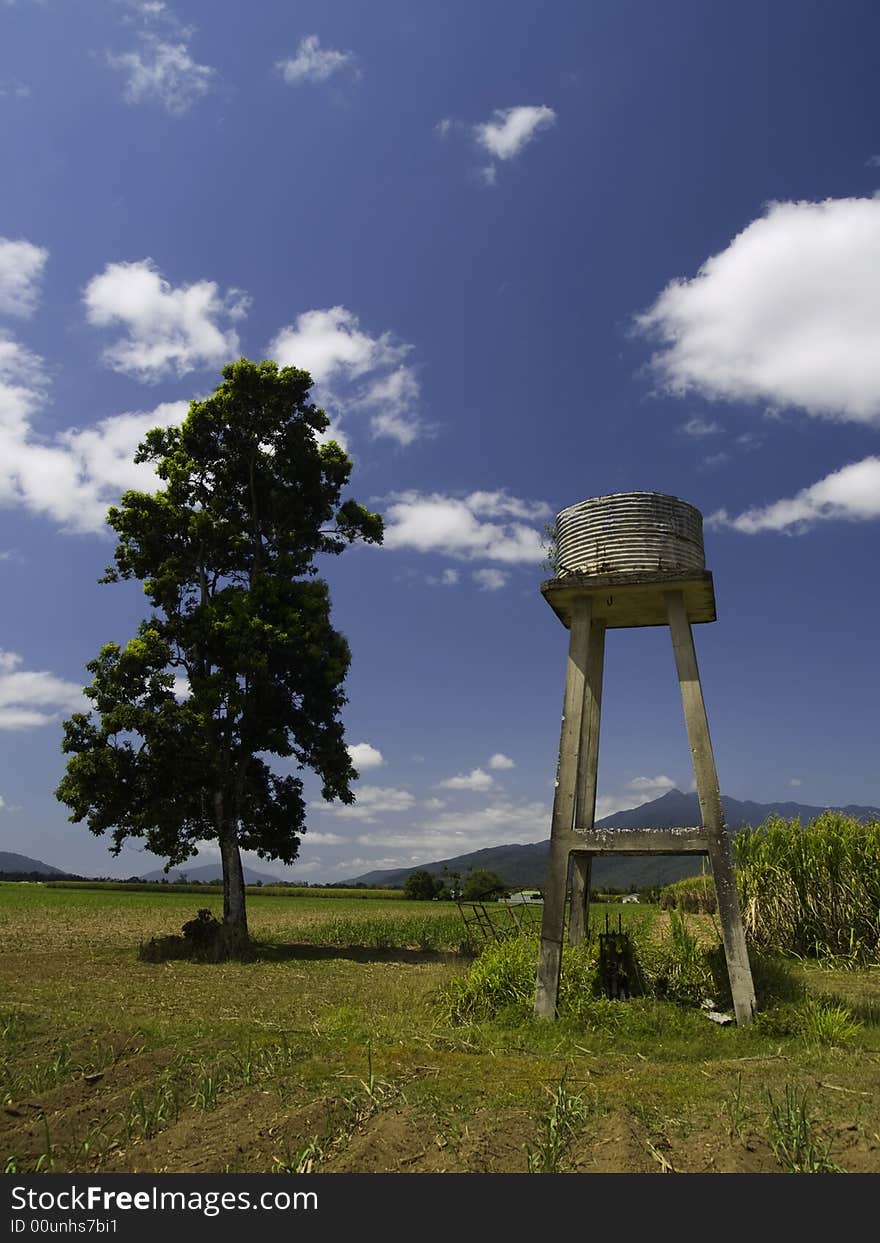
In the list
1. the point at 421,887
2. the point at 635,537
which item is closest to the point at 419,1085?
the point at 635,537

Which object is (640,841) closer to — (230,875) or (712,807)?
(712,807)

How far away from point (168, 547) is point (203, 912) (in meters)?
9.84

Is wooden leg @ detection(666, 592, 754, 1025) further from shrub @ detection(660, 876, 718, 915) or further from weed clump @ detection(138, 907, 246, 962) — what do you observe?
shrub @ detection(660, 876, 718, 915)

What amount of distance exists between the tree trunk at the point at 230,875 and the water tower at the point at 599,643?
1085cm

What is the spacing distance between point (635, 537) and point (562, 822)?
4177 mm

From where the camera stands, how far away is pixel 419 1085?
736cm

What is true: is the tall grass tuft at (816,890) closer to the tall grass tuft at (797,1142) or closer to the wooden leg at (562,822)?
the wooden leg at (562,822)

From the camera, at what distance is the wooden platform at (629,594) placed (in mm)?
11609

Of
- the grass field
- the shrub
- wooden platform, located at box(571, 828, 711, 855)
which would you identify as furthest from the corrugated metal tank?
the shrub

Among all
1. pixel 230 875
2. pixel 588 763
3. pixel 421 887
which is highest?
pixel 588 763

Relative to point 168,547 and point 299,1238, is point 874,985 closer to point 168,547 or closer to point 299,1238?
point 299,1238

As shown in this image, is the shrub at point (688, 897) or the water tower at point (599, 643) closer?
the water tower at point (599, 643)

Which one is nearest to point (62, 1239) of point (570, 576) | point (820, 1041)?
point (820, 1041)

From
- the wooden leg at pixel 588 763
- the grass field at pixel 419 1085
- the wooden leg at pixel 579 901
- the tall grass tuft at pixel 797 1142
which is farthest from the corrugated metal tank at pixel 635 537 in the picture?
the tall grass tuft at pixel 797 1142
